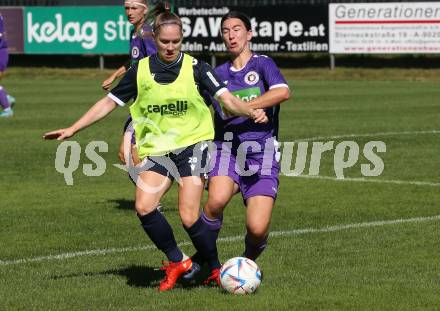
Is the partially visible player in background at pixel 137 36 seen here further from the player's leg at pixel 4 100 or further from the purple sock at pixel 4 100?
the player's leg at pixel 4 100

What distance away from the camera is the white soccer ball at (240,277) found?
7.64 m

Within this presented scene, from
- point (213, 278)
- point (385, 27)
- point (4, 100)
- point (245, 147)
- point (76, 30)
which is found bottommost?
point (76, 30)

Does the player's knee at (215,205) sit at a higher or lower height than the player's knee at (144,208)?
lower

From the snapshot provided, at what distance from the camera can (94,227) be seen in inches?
426

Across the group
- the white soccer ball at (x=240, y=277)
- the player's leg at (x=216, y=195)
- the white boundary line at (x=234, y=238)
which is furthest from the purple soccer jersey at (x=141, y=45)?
the white soccer ball at (x=240, y=277)

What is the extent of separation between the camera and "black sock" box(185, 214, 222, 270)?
26.3ft

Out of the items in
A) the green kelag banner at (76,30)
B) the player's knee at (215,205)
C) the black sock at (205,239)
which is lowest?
the green kelag banner at (76,30)

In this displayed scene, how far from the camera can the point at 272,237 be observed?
10086mm

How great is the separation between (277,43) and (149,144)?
28.5 meters

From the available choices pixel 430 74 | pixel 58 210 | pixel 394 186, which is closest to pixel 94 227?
pixel 58 210

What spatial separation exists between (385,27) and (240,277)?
2731cm

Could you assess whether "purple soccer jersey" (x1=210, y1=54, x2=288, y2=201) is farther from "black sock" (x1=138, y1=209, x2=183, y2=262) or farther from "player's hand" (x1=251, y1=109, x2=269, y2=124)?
"black sock" (x1=138, y1=209, x2=183, y2=262)

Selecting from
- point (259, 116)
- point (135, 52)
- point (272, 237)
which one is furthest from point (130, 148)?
point (259, 116)

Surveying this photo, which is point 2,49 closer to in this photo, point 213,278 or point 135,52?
point 135,52
